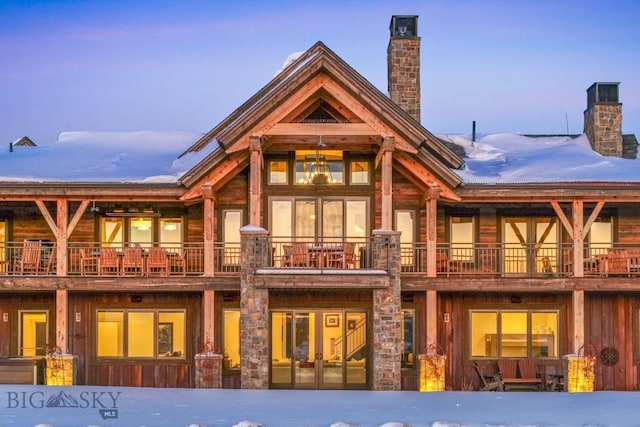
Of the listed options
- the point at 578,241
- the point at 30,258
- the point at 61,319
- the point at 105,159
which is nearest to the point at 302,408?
the point at 61,319

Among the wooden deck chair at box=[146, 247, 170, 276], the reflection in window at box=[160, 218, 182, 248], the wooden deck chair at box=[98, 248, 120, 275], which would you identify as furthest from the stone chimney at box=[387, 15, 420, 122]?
the wooden deck chair at box=[98, 248, 120, 275]

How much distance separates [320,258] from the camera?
2070 centimetres

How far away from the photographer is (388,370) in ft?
66.3

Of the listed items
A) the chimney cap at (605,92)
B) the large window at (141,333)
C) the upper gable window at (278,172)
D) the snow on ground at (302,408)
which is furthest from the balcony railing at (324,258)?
the chimney cap at (605,92)

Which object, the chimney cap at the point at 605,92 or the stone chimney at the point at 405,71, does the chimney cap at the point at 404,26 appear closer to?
the stone chimney at the point at 405,71

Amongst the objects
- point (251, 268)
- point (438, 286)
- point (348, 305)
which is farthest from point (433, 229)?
point (251, 268)

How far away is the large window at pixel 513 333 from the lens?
74.5 ft

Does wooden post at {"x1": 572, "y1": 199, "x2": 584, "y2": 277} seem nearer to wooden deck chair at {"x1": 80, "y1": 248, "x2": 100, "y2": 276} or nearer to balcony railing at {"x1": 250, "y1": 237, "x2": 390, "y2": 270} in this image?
balcony railing at {"x1": 250, "y1": 237, "x2": 390, "y2": 270}

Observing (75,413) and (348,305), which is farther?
(348,305)

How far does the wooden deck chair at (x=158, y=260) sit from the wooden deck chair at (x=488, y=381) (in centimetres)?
909

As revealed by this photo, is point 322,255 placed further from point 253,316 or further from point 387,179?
point 387,179

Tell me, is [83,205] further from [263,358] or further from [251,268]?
[263,358]

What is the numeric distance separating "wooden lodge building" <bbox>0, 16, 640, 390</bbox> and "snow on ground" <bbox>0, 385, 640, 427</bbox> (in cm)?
226

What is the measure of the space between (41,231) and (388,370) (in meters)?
11.0
